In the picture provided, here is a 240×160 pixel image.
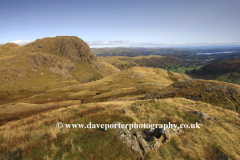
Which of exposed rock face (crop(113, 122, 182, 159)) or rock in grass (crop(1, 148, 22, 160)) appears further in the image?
exposed rock face (crop(113, 122, 182, 159))

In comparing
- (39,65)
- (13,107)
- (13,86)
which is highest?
(39,65)

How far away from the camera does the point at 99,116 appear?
11422mm

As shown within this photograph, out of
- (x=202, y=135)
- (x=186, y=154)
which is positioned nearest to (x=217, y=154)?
(x=202, y=135)

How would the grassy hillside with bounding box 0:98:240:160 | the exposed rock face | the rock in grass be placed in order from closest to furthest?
the rock in grass → the grassy hillside with bounding box 0:98:240:160 → the exposed rock face

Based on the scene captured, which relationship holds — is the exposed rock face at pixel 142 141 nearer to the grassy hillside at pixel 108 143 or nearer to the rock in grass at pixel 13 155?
the grassy hillside at pixel 108 143

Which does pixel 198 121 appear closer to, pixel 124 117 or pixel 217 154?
pixel 217 154

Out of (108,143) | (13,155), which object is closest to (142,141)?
(108,143)

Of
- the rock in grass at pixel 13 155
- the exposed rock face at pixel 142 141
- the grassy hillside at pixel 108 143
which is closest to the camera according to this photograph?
the rock in grass at pixel 13 155

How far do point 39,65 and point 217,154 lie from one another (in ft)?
786

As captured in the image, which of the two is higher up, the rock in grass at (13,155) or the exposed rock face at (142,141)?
the rock in grass at (13,155)

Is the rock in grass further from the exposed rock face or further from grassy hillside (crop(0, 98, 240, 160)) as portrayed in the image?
the exposed rock face

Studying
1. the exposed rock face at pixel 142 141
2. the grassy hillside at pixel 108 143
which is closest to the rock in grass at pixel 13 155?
the grassy hillside at pixel 108 143

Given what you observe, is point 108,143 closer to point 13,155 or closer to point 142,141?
point 142,141

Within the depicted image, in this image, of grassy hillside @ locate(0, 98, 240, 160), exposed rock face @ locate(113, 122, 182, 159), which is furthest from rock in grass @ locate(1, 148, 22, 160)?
exposed rock face @ locate(113, 122, 182, 159)
